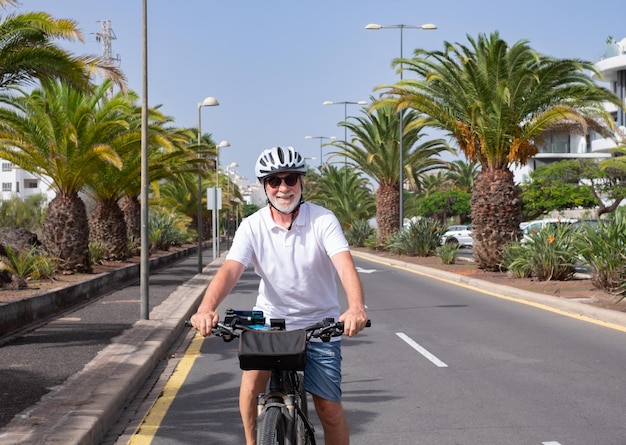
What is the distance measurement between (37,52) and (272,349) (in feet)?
34.7

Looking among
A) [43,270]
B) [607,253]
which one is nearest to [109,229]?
[43,270]

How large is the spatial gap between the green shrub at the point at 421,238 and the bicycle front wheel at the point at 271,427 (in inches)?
1213

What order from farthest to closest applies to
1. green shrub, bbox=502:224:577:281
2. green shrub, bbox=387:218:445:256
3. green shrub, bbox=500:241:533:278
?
green shrub, bbox=387:218:445:256 → green shrub, bbox=500:241:533:278 → green shrub, bbox=502:224:577:281

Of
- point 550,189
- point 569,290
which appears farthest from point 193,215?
point 569,290

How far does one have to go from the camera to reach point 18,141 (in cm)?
1964

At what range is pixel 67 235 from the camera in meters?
20.6

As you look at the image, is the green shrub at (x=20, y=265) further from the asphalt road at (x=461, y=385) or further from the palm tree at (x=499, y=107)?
the palm tree at (x=499, y=107)

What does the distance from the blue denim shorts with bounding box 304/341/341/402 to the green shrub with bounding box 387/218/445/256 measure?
99.4 feet

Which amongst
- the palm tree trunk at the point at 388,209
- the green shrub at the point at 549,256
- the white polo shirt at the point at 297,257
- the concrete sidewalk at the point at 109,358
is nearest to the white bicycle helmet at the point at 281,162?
the white polo shirt at the point at 297,257

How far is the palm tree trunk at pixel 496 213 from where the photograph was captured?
2258 centimetres

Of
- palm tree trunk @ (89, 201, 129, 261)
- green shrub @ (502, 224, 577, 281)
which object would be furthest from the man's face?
palm tree trunk @ (89, 201, 129, 261)

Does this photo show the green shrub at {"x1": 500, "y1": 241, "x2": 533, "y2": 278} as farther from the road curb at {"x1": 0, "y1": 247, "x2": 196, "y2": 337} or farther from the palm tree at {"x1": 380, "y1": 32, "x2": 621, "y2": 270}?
the road curb at {"x1": 0, "y1": 247, "x2": 196, "y2": 337}

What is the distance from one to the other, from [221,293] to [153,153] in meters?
24.9

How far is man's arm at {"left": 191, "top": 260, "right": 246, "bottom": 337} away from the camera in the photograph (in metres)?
3.75
